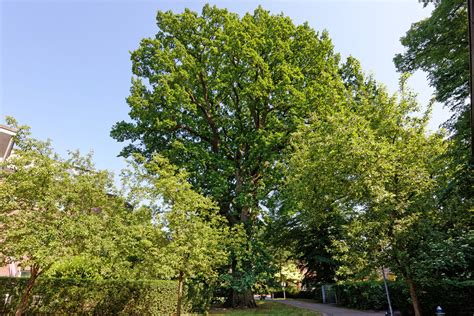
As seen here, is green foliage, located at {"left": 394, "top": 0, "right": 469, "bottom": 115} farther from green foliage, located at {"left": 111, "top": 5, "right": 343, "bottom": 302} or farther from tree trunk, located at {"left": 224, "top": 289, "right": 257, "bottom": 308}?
tree trunk, located at {"left": 224, "top": 289, "right": 257, "bottom": 308}

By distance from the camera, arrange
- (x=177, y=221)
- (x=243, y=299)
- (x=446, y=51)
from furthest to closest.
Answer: (x=243, y=299)
(x=177, y=221)
(x=446, y=51)

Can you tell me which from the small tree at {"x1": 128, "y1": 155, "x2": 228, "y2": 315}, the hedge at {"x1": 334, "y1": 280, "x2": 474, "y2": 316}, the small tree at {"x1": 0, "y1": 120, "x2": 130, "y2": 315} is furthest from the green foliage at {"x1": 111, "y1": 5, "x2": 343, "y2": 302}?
the small tree at {"x1": 0, "y1": 120, "x2": 130, "y2": 315}

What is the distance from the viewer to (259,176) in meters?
21.5

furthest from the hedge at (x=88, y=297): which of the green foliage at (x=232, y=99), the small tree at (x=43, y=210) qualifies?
the green foliage at (x=232, y=99)

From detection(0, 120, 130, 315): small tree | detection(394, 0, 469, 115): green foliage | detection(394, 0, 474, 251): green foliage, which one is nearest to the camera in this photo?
detection(0, 120, 130, 315): small tree

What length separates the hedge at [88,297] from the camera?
13.4m

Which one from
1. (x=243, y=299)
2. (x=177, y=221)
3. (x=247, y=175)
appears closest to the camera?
(x=177, y=221)

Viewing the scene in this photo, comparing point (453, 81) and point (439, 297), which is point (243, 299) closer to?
point (439, 297)

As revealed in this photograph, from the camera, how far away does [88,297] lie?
46.8 ft

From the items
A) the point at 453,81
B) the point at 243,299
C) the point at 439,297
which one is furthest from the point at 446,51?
the point at 243,299

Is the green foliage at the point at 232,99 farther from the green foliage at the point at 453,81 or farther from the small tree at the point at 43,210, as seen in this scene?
the small tree at the point at 43,210

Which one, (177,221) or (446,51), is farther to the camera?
(177,221)

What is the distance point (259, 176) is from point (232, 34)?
381 inches

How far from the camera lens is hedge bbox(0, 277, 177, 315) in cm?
1335
